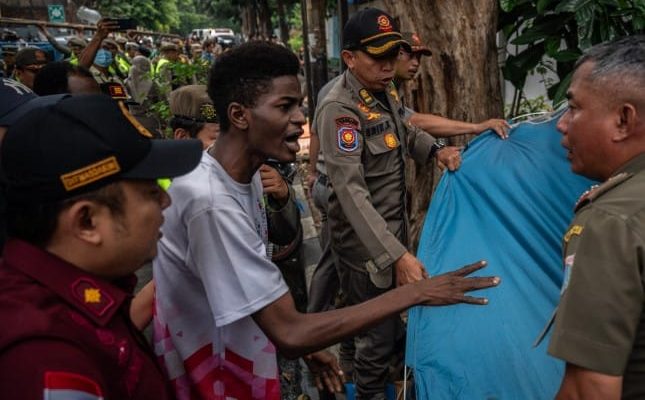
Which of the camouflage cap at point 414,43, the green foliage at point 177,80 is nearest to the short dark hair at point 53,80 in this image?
the camouflage cap at point 414,43

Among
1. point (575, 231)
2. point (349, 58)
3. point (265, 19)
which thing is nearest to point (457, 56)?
point (349, 58)

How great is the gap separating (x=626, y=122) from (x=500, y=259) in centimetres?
99

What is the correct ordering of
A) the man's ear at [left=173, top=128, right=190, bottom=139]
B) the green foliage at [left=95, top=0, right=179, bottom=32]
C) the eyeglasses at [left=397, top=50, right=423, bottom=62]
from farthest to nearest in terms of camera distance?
the green foliage at [left=95, top=0, right=179, bottom=32] → the eyeglasses at [left=397, top=50, right=423, bottom=62] → the man's ear at [left=173, top=128, right=190, bottom=139]

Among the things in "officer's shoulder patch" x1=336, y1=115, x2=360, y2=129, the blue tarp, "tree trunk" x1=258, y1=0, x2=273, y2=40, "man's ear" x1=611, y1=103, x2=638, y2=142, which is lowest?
the blue tarp

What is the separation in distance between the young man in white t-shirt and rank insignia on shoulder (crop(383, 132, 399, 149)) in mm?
1062

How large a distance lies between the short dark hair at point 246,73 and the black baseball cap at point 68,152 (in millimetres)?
578

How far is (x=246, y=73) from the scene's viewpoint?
62.6 inches

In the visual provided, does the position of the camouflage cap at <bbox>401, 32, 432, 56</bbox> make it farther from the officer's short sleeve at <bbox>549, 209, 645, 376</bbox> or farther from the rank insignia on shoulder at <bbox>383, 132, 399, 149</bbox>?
the officer's short sleeve at <bbox>549, 209, 645, 376</bbox>

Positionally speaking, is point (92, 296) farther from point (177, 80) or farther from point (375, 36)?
point (177, 80)

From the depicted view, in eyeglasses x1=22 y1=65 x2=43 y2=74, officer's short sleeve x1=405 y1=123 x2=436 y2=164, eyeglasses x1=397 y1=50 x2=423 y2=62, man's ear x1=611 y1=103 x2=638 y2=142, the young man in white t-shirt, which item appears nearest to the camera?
man's ear x1=611 y1=103 x2=638 y2=142

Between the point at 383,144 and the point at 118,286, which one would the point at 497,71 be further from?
the point at 118,286

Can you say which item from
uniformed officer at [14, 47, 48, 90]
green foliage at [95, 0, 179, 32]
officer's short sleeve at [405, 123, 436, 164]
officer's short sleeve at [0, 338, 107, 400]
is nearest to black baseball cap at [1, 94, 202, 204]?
officer's short sleeve at [0, 338, 107, 400]

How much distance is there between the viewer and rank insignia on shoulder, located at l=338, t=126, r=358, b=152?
2471 mm

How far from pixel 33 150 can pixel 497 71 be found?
10.6 feet
